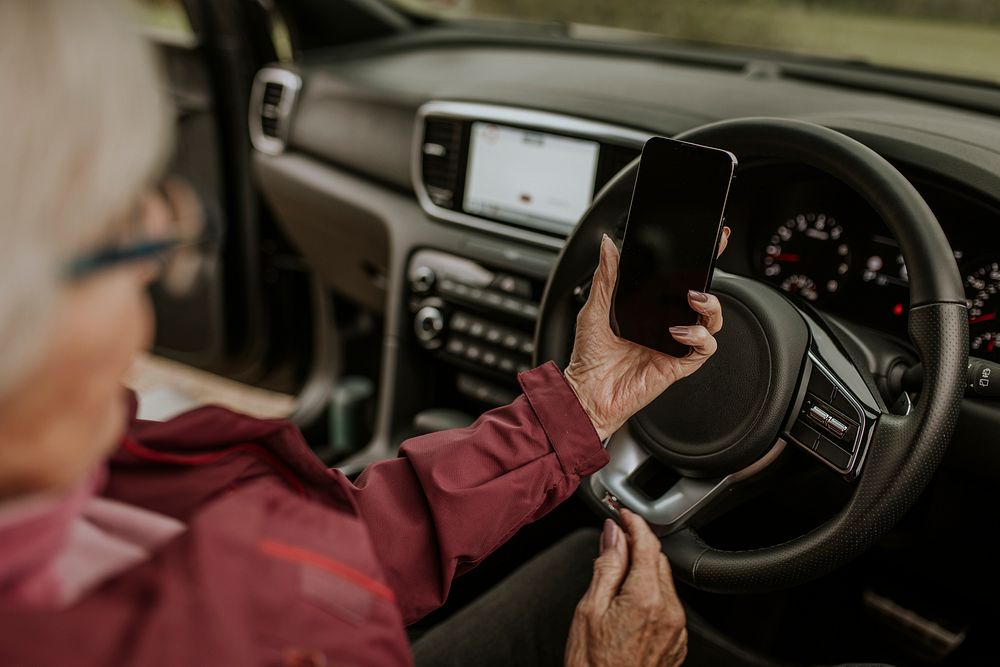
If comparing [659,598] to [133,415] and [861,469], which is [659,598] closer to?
[861,469]

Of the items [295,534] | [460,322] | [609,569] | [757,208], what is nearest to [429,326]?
[460,322]

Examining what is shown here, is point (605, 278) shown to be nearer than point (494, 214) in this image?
Yes

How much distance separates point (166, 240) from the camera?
0.53 meters

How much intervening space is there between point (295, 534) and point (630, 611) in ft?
Answer: 1.31

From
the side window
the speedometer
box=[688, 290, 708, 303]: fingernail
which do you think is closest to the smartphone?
box=[688, 290, 708, 303]: fingernail

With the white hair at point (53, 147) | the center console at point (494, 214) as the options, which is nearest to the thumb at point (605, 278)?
the center console at point (494, 214)

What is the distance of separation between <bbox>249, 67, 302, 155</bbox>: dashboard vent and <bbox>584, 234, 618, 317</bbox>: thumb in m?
1.11

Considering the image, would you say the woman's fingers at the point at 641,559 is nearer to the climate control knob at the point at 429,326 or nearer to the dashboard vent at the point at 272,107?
the climate control knob at the point at 429,326

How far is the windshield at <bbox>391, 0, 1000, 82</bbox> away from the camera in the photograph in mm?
1451

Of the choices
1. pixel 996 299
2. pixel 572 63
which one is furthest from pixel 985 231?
pixel 572 63

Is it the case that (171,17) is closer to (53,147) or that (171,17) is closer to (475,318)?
(475,318)

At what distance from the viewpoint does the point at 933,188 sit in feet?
3.11

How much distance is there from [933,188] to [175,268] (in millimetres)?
791

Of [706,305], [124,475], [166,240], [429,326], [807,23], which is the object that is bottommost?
[429,326]
